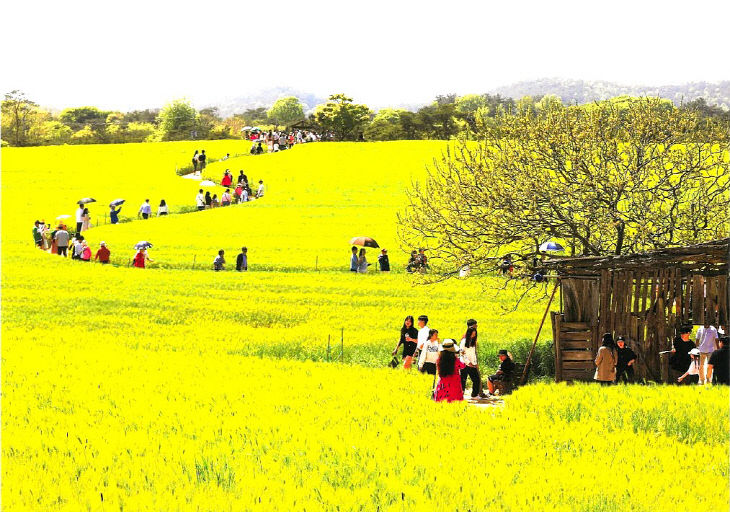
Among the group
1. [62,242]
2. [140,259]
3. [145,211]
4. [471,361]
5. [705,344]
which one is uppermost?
[145,211]

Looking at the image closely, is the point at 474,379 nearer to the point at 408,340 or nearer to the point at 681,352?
the point at 408,340

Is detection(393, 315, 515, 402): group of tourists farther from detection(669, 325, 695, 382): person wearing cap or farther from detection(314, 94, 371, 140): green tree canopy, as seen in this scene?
detection(314, 94, 371, 140): green tree canopy

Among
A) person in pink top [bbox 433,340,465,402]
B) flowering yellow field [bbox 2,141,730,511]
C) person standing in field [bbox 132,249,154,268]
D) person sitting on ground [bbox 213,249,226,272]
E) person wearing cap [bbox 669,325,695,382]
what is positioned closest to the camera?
flowering yellow field [bbox 2,141,730,511]

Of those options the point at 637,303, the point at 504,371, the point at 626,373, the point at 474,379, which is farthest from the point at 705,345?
the point at 474,379

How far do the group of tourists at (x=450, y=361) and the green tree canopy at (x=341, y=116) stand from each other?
9323cm

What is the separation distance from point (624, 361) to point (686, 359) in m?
1.42

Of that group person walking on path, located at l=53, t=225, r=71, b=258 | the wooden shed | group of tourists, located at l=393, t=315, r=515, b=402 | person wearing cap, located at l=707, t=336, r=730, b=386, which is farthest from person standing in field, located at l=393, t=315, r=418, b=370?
person walking on path, located at l=53, t=225, r=71, b=258

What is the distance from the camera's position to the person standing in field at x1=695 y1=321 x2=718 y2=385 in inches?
671

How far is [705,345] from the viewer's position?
17156mm

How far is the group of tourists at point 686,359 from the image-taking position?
16.8 meters

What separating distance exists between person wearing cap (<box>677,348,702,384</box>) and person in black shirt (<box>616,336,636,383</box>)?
1.10 metres

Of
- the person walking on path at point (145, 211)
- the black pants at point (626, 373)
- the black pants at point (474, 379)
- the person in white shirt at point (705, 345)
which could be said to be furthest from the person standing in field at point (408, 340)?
the person walking on path at point (145, 211)

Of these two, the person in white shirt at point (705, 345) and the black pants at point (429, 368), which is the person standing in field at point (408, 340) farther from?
the person in white shirt at point (705, 345)

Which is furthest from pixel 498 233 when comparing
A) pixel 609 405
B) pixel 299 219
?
pixel 299 219
